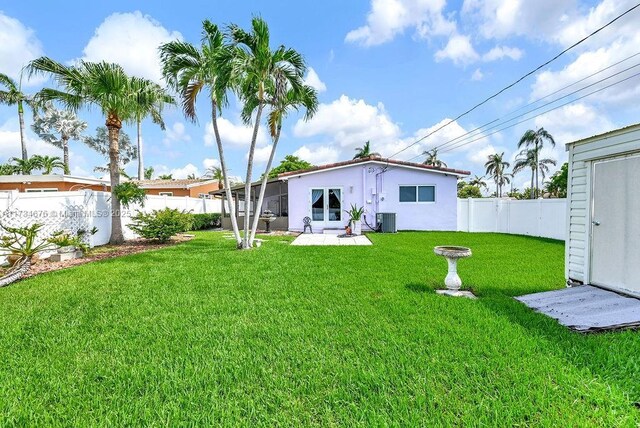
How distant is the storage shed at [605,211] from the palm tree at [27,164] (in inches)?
1646

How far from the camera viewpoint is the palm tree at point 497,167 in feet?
151

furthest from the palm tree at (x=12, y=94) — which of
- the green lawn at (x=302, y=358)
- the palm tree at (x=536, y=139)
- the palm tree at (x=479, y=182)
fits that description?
the palm tree at (x=479, y=182)

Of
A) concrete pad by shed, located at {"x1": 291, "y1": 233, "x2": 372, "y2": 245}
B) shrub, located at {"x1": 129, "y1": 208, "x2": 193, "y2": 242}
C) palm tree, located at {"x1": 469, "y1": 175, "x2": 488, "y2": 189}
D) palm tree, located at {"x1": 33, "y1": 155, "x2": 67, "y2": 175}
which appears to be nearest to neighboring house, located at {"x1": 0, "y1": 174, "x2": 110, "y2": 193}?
palm tree, located at {"x1": 33, "y1": 155, "x2": 67, "y2": 175}

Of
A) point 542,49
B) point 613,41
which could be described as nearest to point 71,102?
point 542,49

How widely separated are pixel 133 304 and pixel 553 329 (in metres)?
5.85

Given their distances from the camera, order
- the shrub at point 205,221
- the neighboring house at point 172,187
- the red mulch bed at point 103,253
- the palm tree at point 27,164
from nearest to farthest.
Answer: the red mulch bed at point 103,253 → the shrub at point 205,221 → the neighboring house at point 172,187 → the palm tree at point 27,164

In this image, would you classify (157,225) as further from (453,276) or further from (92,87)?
(453,276)

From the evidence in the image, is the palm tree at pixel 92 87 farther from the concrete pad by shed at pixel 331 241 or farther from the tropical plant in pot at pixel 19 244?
the concrete pad by shed at pixel 331 241

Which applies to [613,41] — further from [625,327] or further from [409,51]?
[625,327]

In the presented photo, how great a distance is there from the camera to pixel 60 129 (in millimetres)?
41531

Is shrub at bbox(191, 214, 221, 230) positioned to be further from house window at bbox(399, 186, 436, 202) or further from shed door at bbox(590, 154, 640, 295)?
shed door at bbox(590, 154, 640, 295)

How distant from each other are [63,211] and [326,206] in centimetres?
1113

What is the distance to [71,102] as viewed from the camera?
1072 centimetres

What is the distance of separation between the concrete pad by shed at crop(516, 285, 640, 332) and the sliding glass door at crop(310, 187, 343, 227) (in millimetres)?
12165
